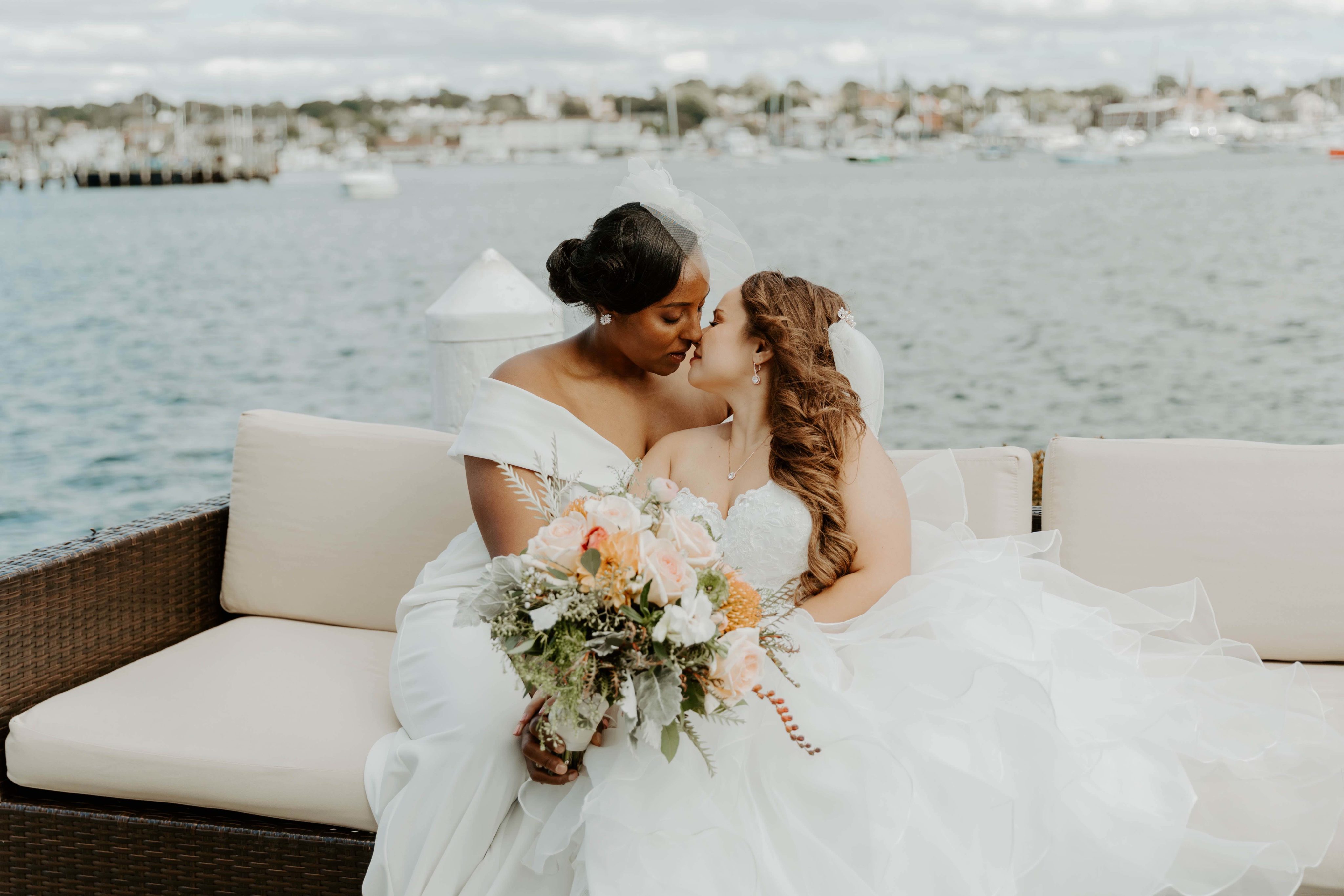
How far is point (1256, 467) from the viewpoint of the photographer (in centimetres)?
288

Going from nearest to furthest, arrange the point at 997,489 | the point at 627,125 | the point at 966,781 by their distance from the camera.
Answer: the point at 966,781
the point at 997,489
the point at 627,125

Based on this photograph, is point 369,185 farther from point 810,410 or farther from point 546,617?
point 546,617

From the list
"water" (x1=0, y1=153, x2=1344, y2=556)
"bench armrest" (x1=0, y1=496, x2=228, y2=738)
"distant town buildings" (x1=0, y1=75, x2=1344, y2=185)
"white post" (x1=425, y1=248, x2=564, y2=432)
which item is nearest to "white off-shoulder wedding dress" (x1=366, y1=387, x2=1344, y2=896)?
"bench armrest" (x1=0, y1=496, x2=228, y2=738)

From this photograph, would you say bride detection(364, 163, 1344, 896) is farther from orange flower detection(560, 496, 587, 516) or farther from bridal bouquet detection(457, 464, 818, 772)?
orange flower detection(560, 496, 587, 516)

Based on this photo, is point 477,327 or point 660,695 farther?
point 477,327

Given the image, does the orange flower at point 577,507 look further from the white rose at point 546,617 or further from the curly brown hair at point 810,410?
the curly brown hair at point 810,410

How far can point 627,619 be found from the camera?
173 centimetres

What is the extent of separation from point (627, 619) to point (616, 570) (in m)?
0.08

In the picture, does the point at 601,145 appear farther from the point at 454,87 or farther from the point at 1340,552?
the point at 1340,552

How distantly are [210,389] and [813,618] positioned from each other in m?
18.5

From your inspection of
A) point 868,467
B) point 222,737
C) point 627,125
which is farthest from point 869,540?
point 627,125

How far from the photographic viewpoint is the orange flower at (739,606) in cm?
179

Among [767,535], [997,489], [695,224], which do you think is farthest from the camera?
[997,489]

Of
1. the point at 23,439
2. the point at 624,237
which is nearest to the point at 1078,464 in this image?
the point at 624,237
